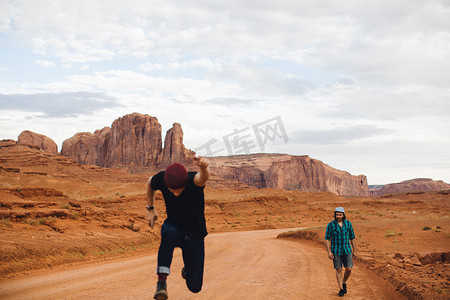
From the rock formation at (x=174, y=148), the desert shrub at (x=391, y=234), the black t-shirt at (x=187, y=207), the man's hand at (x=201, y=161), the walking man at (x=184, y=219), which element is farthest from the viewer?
the rock formation at (x=174, y=148)

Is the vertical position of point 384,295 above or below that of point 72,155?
below

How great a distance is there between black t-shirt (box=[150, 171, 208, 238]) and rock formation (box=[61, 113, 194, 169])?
12637cm

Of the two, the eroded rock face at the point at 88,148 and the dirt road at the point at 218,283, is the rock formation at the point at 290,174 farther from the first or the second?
the dirt road at the point at 218,283

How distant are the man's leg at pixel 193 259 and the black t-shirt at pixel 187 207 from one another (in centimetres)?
11

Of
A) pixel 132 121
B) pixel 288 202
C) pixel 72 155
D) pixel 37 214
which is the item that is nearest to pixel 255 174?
pixel 132 121

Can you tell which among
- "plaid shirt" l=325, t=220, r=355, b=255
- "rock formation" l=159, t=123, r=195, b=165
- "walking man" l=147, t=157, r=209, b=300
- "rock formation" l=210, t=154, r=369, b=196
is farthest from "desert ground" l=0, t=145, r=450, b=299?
"rock formation" l=210, t=154, r=369, b=196

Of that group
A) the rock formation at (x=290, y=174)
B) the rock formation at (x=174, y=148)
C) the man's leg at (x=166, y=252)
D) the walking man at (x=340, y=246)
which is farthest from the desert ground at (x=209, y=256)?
the rock formation at (x=290, y=174)

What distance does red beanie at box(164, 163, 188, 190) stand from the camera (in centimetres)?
428

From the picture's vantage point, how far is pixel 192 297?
22.2ft

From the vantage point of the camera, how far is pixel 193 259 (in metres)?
4.50

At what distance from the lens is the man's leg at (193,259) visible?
14.7 feet

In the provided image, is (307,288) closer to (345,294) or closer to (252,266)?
(345,294)

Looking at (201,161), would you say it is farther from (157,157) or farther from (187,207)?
(157,157)

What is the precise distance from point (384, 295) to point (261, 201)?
53.8m
